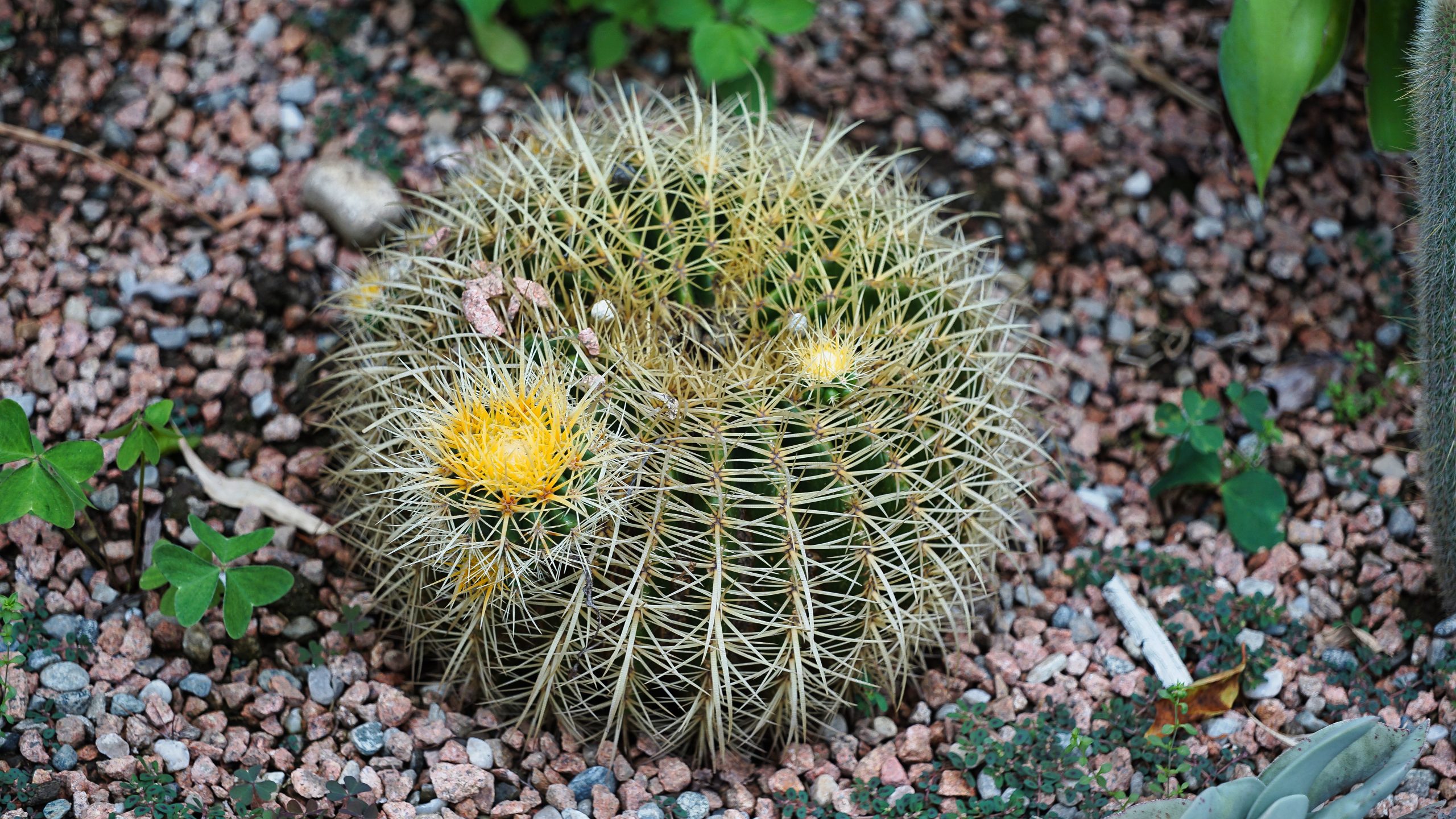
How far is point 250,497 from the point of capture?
9.67 ft

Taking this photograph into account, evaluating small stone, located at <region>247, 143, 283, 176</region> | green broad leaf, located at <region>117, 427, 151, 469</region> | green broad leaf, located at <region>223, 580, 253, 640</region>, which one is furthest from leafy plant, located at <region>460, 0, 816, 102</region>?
green broad leaf, located at <region>223, 580, 253, 640</region>

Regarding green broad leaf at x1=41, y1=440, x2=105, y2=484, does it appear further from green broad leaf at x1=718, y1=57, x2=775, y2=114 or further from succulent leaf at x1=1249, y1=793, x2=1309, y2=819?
succulent leaf at x1=1249, y1=793, x2=1309, y2=819

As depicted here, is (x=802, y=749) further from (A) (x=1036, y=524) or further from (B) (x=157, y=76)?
(B) (x=157, y=76)

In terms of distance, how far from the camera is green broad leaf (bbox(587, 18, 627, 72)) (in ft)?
12.2

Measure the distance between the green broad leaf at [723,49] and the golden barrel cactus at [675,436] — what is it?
0.46 meters

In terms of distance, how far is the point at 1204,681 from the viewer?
2723 millimetres

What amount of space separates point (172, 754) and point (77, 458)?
2.02ft

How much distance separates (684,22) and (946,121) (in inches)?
36.1

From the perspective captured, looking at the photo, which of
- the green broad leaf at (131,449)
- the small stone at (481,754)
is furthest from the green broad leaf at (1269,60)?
the green broad leaf at (131,449)

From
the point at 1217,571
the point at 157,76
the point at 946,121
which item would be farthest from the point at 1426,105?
the point at 157,76

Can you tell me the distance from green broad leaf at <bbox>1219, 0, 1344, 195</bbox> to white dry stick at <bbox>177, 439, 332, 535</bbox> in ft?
7.83

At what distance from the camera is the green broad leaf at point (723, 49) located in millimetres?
3244

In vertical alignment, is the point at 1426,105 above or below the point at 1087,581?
above

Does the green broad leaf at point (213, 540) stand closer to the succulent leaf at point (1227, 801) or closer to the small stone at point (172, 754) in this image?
the small stone at point (172, 754)
